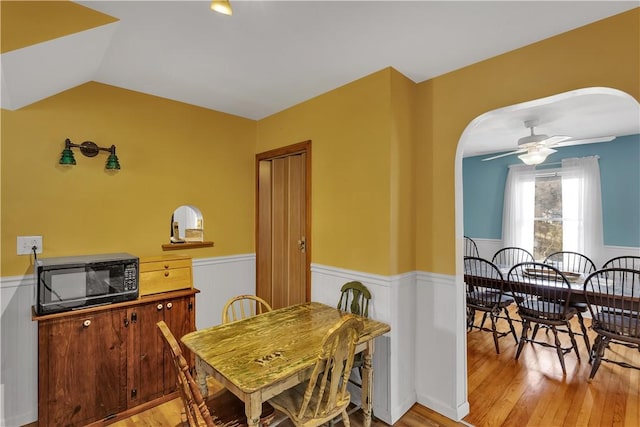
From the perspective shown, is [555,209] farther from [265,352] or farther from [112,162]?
[112,162]

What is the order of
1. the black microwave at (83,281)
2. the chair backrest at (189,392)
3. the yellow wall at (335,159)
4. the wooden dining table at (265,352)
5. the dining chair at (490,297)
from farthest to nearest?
the dining chair at (490,297) → the yellow wall at (335,159) → the black microwave at (83,281) → the wooden dining table at (265,352) → the chair backrest at (189,392)

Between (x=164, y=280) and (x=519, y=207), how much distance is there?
5.08 metres

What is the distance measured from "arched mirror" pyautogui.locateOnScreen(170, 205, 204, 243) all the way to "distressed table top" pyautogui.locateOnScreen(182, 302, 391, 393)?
125cm

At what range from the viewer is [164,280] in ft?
7.98

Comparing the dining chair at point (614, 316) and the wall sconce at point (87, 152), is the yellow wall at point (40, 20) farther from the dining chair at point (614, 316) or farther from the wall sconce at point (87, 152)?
the dining chair at point (614, 316)

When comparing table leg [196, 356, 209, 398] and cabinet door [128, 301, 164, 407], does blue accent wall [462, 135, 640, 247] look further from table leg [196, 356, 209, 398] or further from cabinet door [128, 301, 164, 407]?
cabinet door [128, 301, 164, 407]

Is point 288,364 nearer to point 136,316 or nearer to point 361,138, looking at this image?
point 136,316

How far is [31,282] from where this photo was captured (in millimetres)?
2188

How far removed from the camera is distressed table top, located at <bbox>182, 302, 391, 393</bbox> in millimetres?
1456

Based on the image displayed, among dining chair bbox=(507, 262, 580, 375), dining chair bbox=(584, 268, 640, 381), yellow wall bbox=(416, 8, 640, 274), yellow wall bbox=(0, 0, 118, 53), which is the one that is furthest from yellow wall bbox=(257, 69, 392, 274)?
dining chair bbox=(584, 268, 640, 381)

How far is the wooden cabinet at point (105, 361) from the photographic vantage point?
1.95 m

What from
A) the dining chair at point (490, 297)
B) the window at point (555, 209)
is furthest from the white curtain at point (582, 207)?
the dining chair at point (490, 297)

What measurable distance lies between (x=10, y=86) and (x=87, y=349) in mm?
1689

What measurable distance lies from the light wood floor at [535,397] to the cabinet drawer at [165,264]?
3.36 ft
